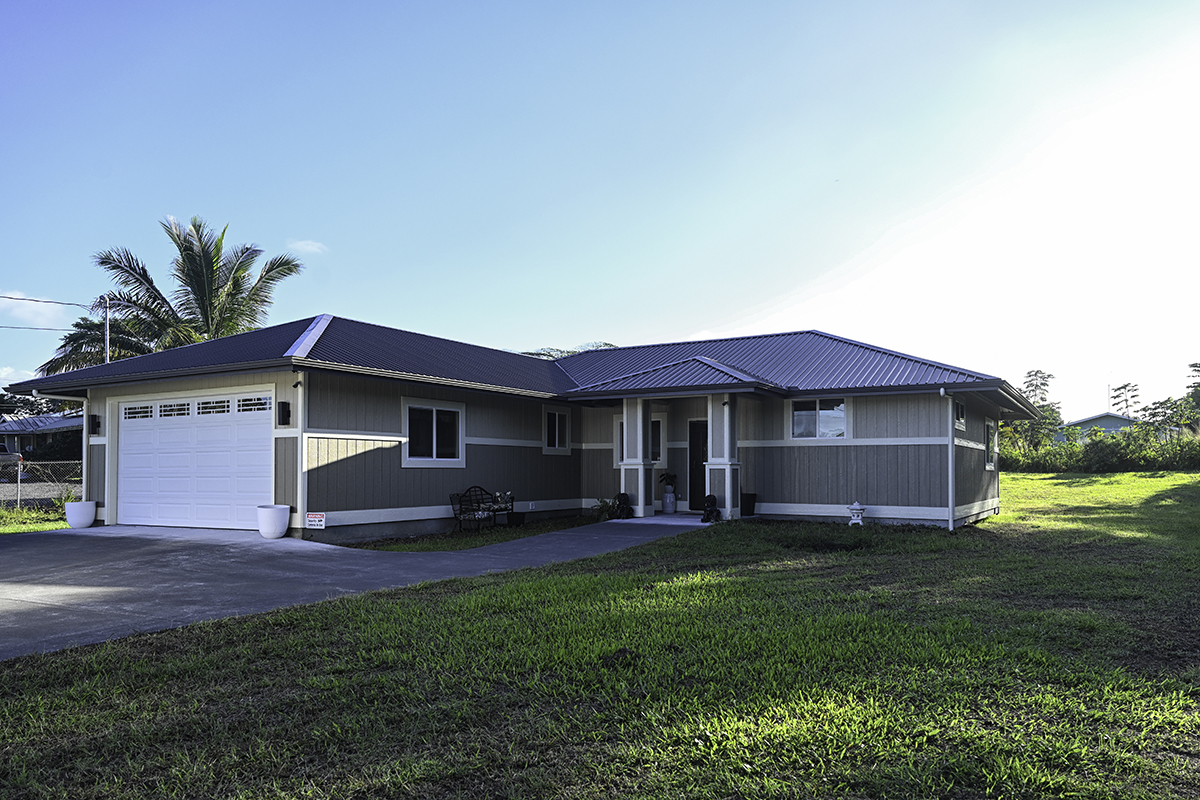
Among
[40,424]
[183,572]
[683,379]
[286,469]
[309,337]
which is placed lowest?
[183,572]

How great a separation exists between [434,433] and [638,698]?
1127 centimetres

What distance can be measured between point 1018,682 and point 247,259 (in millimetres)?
Answer: 26935

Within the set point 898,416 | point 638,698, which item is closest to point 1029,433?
point 898,416

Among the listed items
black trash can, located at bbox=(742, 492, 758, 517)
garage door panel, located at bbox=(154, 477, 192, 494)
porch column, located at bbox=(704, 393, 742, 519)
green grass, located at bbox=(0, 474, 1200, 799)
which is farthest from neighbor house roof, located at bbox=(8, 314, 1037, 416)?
green grass, located at bbox=(0, 474, 1200, 799)

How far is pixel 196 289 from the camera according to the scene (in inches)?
1005

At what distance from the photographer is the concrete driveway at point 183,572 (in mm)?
6594

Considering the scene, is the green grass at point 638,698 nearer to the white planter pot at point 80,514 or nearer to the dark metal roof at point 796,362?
the dark metal roof at point 796,362

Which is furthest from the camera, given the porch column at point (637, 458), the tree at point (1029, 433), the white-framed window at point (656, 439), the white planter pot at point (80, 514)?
the tree at point (1029, 433)

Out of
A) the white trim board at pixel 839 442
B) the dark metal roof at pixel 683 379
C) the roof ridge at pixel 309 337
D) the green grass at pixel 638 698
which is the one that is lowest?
the green grass at pixel 638 698

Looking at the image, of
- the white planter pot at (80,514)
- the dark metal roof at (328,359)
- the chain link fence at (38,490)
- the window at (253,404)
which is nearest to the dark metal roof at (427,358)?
the dark metal roof at (328,359)

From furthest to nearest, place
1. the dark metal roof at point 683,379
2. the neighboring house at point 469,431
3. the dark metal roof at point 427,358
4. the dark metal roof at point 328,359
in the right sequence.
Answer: the dark metal roof at point 683,379, the dark metal roof at point 427,358, the neighboring house at point 469,431, the dark metal roof at point 328,359

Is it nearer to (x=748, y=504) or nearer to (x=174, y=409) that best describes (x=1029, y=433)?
(x=748, y=504)

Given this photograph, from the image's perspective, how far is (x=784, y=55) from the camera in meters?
13.8

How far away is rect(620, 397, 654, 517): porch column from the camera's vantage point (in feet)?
52.6
